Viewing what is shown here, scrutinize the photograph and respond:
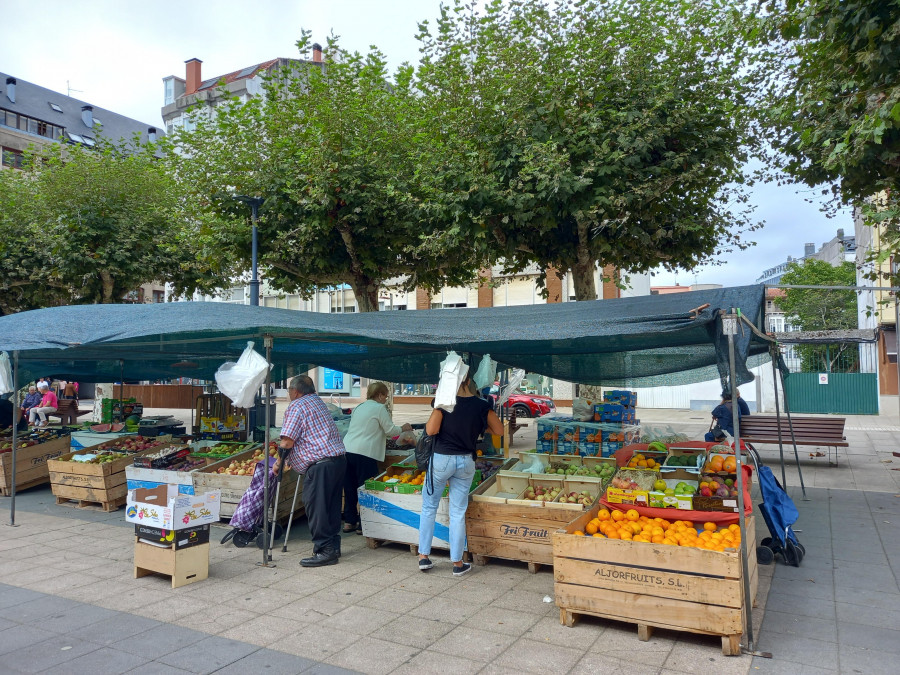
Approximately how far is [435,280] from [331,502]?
9.16 m

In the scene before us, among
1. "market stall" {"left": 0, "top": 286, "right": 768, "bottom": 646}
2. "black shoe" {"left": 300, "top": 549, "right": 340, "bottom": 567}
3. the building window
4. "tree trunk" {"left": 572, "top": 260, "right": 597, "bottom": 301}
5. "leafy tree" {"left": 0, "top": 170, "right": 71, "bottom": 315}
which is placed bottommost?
"black shoe" {"left": 300, "top": 549, "right": 340, "bottom": 567}

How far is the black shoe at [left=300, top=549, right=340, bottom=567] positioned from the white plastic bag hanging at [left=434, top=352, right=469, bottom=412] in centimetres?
179

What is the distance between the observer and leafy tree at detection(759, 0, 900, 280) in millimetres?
6070

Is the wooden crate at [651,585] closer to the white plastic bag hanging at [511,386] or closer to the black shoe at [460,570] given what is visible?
the black shoe at [460,570]

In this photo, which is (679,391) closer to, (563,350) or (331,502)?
(563,350)

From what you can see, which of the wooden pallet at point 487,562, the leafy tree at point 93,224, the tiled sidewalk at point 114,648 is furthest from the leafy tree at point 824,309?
the tiled sidewalk at point 114,648

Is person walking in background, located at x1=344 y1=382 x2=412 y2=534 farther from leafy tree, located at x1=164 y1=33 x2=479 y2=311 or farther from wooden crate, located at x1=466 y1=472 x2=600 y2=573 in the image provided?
leafy tree, located at x1=164 y1=33 x2=479 y2=311

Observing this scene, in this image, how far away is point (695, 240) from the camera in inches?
460

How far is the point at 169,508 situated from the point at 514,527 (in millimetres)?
3074

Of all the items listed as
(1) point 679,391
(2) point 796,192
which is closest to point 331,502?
(2) point 796,192

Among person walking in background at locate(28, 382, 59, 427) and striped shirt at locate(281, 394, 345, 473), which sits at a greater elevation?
striped shirt at locate(281, 394, 345, 473)

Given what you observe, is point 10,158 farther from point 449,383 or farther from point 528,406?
point 449,383

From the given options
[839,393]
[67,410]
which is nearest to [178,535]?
[67,410]

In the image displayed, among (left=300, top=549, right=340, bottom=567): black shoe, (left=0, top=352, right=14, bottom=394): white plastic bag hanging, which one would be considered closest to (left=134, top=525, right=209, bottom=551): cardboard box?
(left=300, top=549, right=340, bottom=567): black shoe
